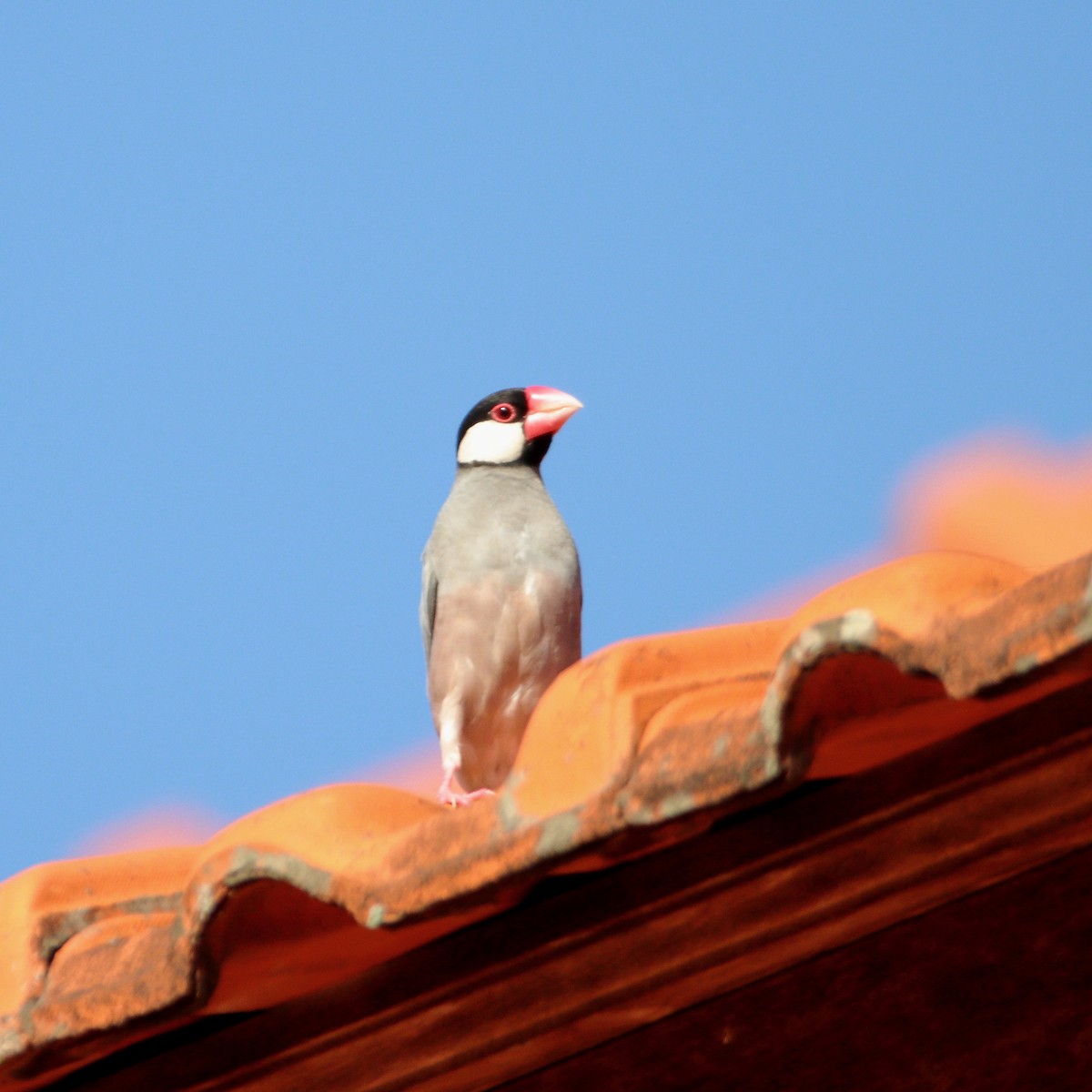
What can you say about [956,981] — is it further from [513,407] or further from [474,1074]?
[513,407]

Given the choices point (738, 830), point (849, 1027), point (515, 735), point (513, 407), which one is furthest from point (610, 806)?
point (513, 407)

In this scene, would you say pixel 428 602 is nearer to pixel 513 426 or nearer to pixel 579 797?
pixel 513 426

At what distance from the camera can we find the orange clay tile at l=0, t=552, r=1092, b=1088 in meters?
1.38

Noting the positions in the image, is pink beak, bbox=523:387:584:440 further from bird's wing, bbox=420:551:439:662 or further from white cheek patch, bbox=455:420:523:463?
bird's wing, bbox=420:551:439:662

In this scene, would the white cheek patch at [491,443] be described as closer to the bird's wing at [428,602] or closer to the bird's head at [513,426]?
the bird's head at [513,426]

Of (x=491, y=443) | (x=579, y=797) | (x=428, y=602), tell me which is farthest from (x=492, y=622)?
(x=579, y=797)

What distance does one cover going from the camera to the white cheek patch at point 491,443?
13.5 feet

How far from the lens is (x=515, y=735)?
360cm

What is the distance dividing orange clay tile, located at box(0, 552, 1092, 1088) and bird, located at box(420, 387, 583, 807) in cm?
149

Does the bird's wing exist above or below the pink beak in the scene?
A: below

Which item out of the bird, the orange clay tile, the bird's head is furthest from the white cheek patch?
the orange clay tile

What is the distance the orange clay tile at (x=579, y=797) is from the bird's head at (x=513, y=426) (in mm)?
2129

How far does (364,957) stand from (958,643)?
742 millimetres

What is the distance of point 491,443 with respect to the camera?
4.14 metres
